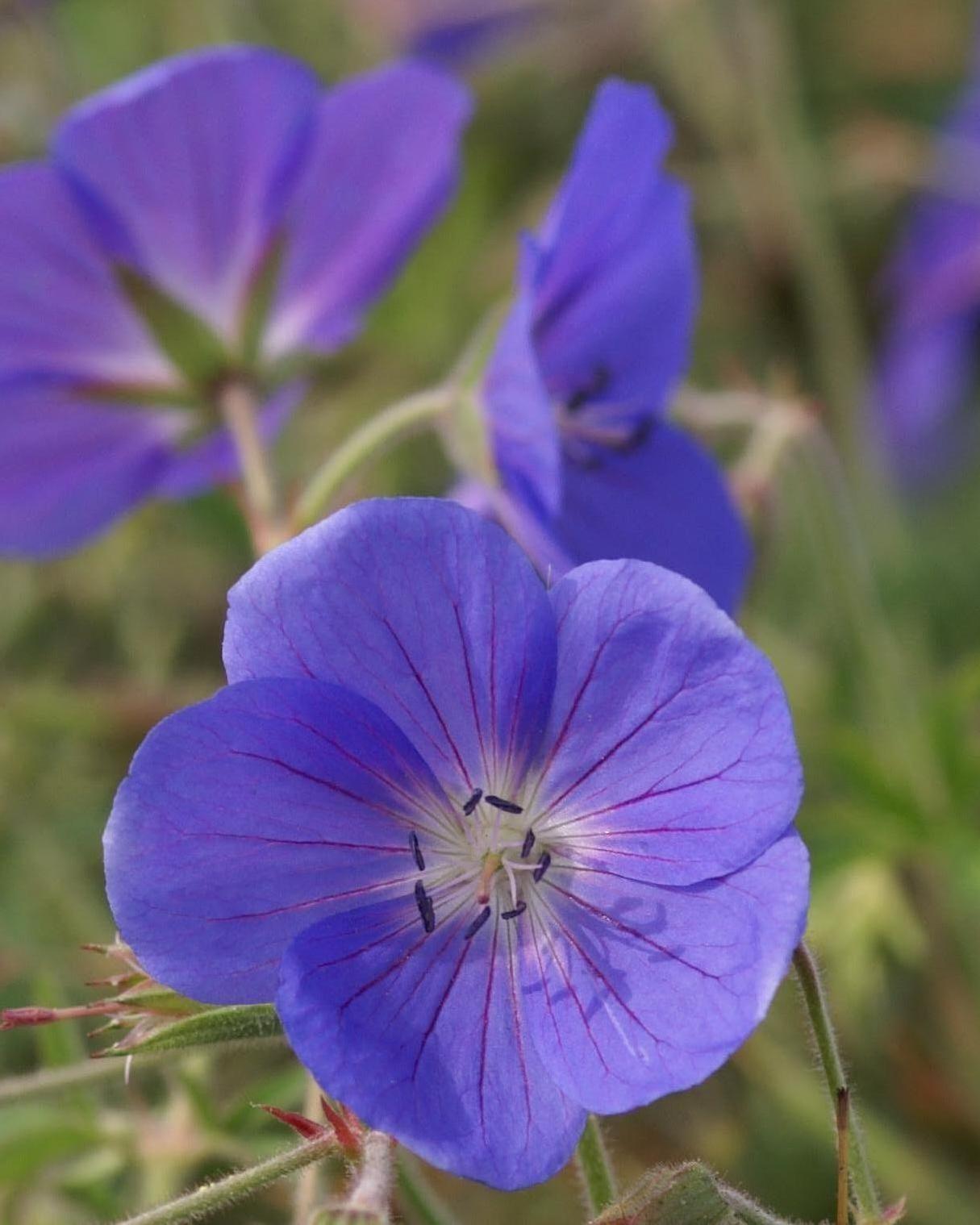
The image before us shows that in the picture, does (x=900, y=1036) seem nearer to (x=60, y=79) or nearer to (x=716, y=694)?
(x=716, y=694)

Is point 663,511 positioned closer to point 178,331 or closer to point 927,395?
point 178,331

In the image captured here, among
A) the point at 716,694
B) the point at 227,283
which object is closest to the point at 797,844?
the point at 716,694

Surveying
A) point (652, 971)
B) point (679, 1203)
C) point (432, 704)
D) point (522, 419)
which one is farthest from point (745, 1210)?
point (522, 419)

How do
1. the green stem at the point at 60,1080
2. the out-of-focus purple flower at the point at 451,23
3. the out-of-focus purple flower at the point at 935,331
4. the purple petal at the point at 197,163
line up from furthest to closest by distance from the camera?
the out-of-focus purple flower at the point at 451,23
the out-of-focus purple flower at the point at 935,331
the purple petal at the point at 197,163
the green stem at the point at 60,1080

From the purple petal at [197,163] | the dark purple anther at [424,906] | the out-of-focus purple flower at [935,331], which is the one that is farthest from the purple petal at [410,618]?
the out-of-focus purple flower at [935,331]

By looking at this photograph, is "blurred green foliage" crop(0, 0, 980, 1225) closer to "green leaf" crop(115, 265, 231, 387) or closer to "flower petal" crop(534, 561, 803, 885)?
"green leaf" crop(115, 265, 231, 387)

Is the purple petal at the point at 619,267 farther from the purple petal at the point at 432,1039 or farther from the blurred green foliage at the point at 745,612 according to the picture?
the purple petal at the point at 432,1039
